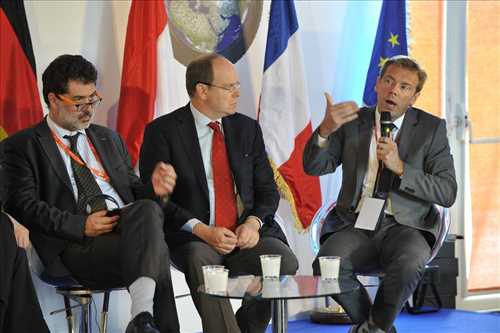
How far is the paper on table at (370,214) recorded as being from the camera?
451cm

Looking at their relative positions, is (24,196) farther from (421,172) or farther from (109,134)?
(421,172)

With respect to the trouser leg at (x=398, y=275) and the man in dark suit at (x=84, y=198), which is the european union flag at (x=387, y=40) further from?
the man in dark suit at (x=84, y=198)

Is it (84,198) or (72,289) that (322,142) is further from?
(72,289)

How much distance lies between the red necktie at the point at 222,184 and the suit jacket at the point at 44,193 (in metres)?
0.35

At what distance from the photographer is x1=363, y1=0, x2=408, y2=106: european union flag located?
5930 millimetres

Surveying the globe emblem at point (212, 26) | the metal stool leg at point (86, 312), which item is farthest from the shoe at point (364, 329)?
the globe emblem at point (212, 26)

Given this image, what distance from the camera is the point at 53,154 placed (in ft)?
14.1

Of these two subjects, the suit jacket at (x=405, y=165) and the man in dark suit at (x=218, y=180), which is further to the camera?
the suit jacket at (x=405, y=165)

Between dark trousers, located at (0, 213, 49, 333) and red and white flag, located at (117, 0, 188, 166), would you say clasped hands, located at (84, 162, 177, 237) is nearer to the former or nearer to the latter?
dark trousers, located at (0, 213, 49, 333)

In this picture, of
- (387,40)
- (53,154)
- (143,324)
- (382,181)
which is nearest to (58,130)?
(53,154)

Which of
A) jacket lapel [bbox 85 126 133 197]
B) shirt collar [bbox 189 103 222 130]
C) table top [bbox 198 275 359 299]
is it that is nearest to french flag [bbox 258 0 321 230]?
shirt collar [bbox 189 103 222 130]

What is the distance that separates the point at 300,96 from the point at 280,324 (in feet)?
8.15

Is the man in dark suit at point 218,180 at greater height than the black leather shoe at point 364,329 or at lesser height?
greater

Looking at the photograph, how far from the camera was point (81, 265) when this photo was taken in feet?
13.6
